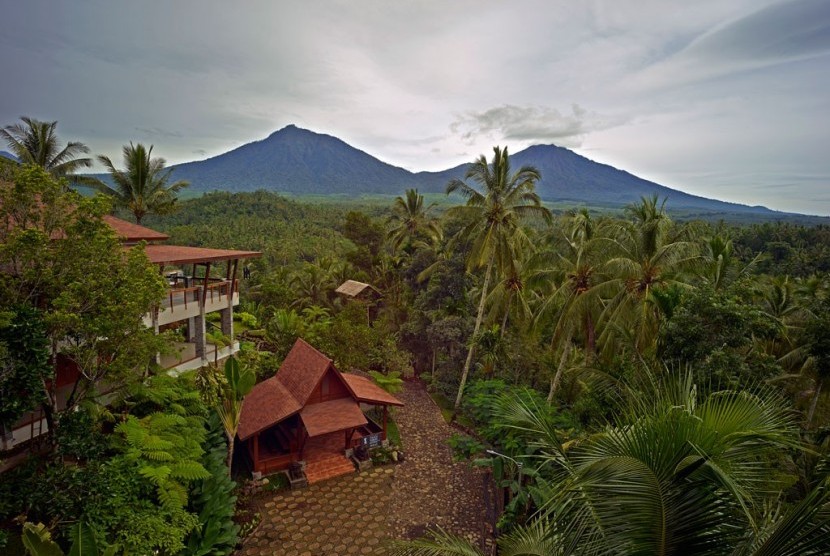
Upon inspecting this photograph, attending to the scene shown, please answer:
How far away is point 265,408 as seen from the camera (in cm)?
1397

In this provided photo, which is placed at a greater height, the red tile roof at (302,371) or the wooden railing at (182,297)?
the wooden railing at (182,297)

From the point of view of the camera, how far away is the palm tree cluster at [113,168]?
58.5 ft

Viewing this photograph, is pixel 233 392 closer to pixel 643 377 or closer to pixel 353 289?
pixel 643 377

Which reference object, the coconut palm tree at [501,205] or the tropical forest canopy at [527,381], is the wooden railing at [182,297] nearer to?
the tropical forest canopy at [527,381]

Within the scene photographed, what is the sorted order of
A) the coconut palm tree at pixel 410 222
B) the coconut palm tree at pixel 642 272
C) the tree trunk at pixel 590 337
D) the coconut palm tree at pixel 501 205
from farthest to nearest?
the coconut palm tree at pixel 410 222 → the coconut palm tree at pixel 501 205 → the tree trunk at pixel 590 337 → the coconut palm tree at pixel 642 272

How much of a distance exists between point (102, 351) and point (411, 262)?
18889 millimetres

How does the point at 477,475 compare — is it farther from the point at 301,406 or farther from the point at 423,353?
the point at 423,353

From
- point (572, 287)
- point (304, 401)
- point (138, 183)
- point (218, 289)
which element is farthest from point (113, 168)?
point (572, 287)

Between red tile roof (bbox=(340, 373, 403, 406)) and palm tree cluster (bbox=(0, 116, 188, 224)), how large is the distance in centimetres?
1319

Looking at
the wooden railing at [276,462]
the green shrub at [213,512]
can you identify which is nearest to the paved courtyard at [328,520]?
the green shrub at [213,512]

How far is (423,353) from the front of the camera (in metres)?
25.4

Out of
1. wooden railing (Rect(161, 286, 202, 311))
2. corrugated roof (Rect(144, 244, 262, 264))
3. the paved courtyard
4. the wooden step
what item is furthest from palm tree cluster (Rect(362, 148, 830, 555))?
wooden railing (Rect(161, 286, 202, 311))

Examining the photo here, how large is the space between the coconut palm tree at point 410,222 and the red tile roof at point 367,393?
13939 millimetres

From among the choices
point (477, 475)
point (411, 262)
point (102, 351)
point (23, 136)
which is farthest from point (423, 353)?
point (23, 136)
